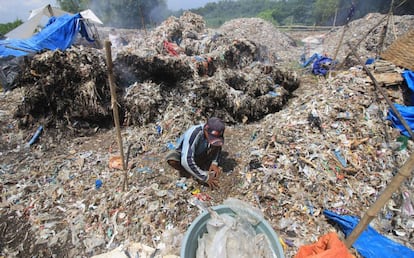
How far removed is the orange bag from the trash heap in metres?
0.54

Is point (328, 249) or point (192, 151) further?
point (192, 151)

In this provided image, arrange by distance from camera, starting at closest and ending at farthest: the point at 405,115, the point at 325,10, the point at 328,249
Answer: the point at 328,249 → the point at 405,115 → the point at 325,10

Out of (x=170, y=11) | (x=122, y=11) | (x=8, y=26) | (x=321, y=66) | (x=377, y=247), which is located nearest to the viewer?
(x=377, y=247)

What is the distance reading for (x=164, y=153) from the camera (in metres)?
4.08

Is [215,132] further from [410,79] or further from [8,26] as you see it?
[8,26]

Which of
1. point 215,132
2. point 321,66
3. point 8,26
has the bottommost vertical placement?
point 215,132

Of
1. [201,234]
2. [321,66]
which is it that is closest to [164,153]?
[201,234]

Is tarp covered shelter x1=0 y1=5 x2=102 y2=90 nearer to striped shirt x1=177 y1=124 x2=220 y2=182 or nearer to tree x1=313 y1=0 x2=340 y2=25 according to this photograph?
striped shirt x1=177 y1=124 x2=220 y2=182

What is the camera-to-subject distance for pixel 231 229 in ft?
5.74

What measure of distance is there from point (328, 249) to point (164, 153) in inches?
121

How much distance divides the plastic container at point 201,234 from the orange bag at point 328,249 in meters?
0.31

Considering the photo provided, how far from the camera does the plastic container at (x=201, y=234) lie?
5.53 feet

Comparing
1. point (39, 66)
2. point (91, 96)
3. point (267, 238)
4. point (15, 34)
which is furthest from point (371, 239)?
point (15, 34)

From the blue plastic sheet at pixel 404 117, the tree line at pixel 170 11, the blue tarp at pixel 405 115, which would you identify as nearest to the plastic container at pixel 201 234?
the blue tarp at pixel 405 115
